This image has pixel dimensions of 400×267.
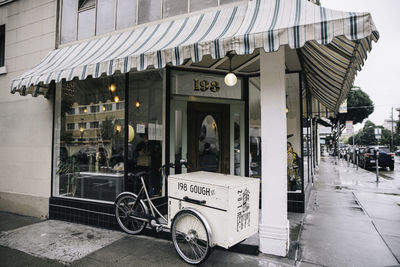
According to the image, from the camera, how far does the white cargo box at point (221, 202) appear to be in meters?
3.45

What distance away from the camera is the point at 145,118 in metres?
6.23

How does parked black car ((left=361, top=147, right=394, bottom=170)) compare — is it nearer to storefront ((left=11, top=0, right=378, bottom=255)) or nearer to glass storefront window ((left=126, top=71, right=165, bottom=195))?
storefront ((left=11, top=0, right=378, bottom=255))

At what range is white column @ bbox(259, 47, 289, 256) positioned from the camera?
4.06 metres

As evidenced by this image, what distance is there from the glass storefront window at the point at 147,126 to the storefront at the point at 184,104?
25 millimetres

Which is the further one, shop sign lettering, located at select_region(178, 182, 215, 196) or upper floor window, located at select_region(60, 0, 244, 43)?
upper floor window, located at select_region(60, 0, 244, 43)

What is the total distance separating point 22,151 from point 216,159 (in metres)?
5.19

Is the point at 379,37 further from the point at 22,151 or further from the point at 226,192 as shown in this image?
the point at 22,151

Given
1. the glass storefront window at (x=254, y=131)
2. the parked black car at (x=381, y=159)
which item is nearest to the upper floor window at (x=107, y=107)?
the glass storefront window at (x=254, y=131)

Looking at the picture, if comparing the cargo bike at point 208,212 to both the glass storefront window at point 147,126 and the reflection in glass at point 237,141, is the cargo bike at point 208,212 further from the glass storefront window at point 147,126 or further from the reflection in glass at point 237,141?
the reflection in glass at point 237,141

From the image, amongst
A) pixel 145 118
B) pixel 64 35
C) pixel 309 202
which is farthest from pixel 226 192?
pixel 64 35

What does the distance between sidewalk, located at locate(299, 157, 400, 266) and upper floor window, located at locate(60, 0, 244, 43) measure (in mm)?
4800

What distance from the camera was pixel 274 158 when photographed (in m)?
4.13

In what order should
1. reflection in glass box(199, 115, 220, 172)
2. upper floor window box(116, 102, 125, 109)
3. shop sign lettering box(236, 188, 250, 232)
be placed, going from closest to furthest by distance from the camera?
shop sign lettering box(236, 188, 250, 232)
upper floor window box(116, 102, 125, 109)
reflection in glass box(199, 115, 220, 172)

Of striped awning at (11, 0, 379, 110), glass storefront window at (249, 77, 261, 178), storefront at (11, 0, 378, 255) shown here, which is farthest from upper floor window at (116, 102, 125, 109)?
glass storefront window at (249, 77, 261, 178)
